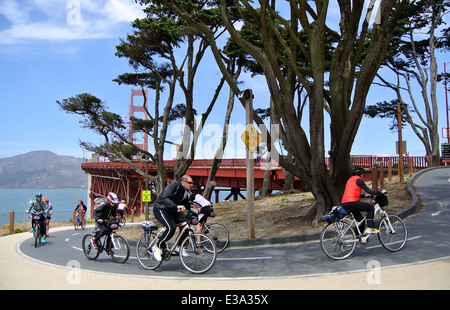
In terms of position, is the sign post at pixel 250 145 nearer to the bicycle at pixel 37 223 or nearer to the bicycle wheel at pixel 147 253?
the bicycle wheel at pixel 147 253

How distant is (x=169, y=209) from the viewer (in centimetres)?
703

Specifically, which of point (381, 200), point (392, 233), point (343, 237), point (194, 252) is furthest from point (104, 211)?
point (392, 233)

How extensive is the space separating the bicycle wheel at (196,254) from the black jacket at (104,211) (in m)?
2.56

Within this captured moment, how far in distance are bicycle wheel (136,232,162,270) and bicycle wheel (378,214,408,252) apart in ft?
14.2

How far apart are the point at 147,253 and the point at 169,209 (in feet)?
3.18

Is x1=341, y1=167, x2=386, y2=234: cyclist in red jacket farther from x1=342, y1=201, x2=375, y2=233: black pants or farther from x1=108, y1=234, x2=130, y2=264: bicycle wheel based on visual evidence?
x1=108, y1=234, x2=130, y2=264: bicycle wheel

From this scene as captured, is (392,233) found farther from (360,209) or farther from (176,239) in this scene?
(176,239)

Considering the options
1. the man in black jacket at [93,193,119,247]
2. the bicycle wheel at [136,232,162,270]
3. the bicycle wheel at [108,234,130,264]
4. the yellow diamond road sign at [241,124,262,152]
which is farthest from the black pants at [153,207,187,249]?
the yellow diamond road sign at [241,124,262,152]

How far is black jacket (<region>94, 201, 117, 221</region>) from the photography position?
836cm

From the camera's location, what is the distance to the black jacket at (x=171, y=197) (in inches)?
274

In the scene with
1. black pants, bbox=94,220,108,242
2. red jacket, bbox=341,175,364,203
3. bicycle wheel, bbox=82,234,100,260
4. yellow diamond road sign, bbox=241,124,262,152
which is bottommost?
bicycle wheel, bbox=82,234,100,260
